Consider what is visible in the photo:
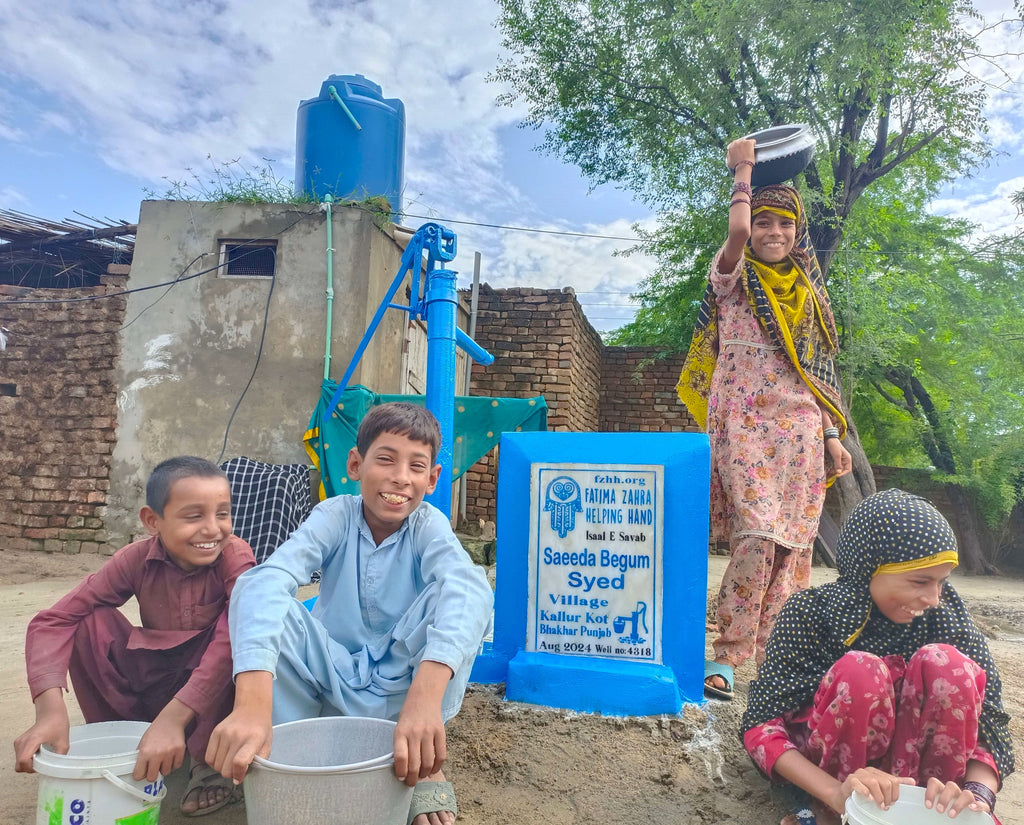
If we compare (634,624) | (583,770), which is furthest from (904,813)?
(634,624)

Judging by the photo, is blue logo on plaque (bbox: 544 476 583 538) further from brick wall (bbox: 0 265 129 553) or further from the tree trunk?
the tree trunk

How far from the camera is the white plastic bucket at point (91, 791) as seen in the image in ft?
3.69

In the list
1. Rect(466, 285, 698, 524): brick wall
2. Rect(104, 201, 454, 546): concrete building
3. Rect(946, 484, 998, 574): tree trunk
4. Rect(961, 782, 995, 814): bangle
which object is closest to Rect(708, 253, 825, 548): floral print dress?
Rect(961, 782, 995, 814): bangle

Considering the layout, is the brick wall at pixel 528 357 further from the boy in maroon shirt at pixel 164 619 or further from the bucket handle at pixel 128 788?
the bucket handle at pixel 128 788

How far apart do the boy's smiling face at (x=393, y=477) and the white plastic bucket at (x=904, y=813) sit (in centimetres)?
99

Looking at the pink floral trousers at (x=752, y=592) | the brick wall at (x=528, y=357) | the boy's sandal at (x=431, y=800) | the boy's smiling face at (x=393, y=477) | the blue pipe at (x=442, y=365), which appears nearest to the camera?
the boy's sandal at (x=431, y=800)

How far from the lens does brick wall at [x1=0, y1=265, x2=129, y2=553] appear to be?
5.42m

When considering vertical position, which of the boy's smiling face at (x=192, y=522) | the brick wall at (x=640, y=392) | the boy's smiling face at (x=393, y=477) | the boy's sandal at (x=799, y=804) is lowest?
the boy's sandal at (x=799, y=804)

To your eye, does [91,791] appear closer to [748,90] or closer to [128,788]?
[128,788]

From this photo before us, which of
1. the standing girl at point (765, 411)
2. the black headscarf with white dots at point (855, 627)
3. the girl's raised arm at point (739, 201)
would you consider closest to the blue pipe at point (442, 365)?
the standing girl at point (765, 411)

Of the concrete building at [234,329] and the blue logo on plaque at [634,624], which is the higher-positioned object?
the concrete building at [234,329]

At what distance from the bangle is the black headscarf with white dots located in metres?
0.16

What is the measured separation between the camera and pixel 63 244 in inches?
230

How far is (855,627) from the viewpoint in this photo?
1353mm
